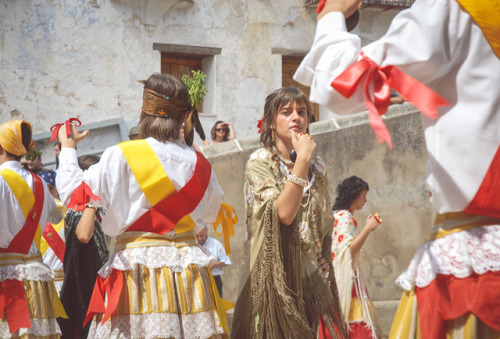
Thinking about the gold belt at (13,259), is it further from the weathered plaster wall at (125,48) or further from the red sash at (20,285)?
the weathered plaster wall at (125,48)

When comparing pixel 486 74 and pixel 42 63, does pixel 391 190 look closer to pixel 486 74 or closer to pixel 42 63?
pixel 486 74

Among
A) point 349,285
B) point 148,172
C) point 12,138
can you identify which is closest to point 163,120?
point 148,172

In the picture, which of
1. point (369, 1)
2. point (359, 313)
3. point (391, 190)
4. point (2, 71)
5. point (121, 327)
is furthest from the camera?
point (369, 1)

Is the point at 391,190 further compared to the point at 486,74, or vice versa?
the point at 391,190

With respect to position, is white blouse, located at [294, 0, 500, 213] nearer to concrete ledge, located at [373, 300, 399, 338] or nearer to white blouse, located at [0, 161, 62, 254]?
white blouse, located at [0, 161, 62, 254]

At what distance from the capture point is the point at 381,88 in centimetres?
258

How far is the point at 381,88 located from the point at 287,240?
1.89 metres

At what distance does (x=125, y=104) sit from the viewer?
1591 centimetres

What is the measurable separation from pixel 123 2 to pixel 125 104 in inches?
85.6

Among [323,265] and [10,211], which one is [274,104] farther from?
[10,211]

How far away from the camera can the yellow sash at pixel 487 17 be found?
2551mm

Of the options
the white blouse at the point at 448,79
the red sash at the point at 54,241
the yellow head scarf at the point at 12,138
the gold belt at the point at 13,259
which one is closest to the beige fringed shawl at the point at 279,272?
the white blouse at the point at 448,79

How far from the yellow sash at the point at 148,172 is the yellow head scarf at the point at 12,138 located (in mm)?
1843

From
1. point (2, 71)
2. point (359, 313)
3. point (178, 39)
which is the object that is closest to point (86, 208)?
point (359, 313)
